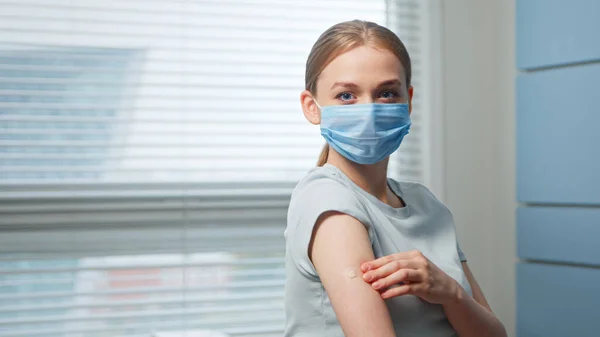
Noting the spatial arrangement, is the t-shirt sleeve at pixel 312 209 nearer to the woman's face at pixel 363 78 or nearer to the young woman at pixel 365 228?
the young woman at pixel 365 228

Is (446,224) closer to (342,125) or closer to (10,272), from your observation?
(342,125)

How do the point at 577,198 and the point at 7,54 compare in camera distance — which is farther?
the point at 577,198

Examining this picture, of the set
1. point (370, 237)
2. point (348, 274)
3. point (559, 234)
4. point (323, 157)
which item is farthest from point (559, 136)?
point (348, 274)

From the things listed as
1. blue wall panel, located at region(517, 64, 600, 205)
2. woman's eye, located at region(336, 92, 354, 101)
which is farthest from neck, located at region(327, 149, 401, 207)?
blue wall panel, located at region(517, 64, 600, 205)

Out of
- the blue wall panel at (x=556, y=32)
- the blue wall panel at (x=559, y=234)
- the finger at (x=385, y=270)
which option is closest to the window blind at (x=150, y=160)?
the blue wall panel at (x=556, y=32)

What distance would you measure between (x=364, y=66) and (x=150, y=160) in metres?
1.00

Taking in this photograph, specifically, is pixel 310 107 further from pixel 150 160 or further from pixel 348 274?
pixel 150 160

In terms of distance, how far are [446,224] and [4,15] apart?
1.34m

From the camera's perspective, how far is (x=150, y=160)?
225 centimetres

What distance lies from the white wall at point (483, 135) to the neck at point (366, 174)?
116 centimetres

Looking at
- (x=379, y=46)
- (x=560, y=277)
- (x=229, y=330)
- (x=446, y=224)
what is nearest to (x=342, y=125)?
(x=379, y=46)

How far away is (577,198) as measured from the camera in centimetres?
231

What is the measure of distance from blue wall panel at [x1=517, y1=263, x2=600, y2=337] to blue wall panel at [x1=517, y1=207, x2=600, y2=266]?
0.12ft

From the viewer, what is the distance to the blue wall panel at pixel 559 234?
2.28 metres
